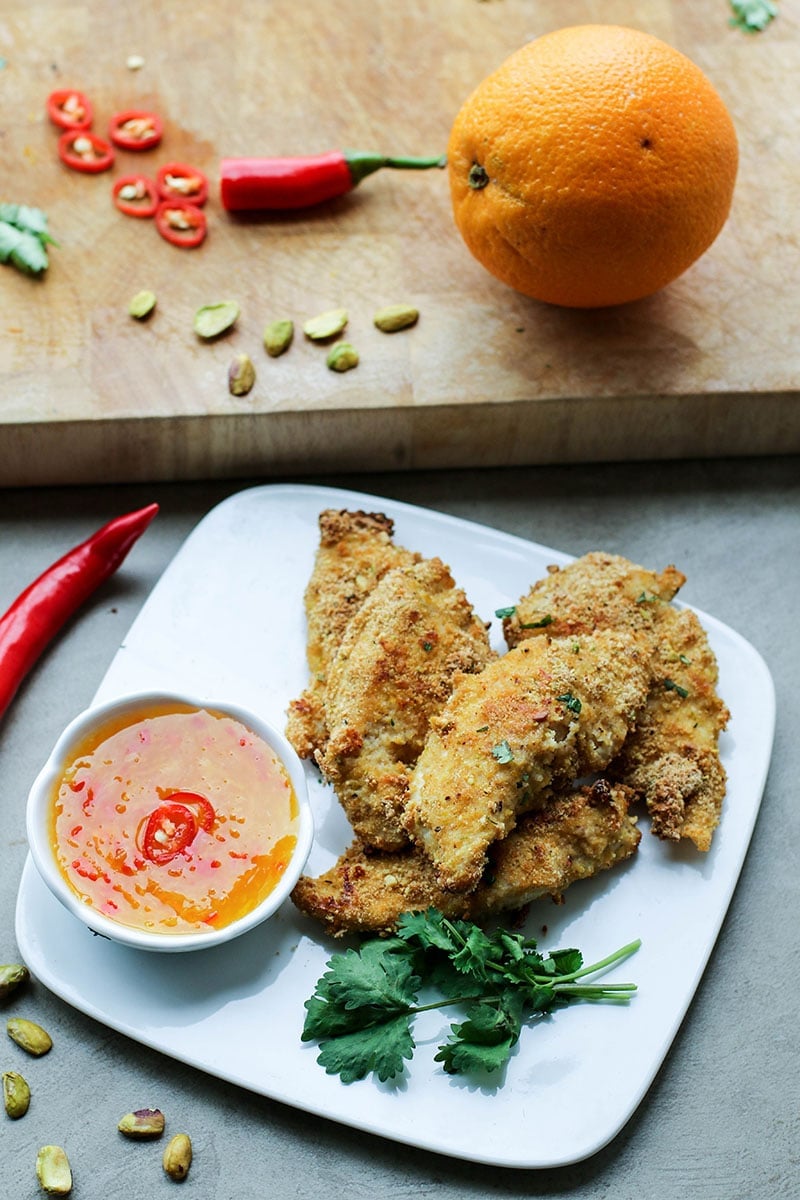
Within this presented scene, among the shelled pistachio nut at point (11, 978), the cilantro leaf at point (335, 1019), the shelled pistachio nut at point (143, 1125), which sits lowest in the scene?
the shelled pistachio nut at point (143, 1125)

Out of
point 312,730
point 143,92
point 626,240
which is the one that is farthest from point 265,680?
point 143,92

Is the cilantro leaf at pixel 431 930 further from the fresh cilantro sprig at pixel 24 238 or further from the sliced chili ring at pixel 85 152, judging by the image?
the sliced chili ring at pixel 85 152

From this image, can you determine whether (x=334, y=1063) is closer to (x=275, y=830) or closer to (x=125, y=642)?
(x=275, y=830)

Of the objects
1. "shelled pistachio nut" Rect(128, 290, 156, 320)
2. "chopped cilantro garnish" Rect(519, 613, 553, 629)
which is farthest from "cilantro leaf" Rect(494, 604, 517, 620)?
"shelled pistachio nut" Rect(128, 290, 156, 320)

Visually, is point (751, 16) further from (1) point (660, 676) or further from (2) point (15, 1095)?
(2) point (15, 1095)

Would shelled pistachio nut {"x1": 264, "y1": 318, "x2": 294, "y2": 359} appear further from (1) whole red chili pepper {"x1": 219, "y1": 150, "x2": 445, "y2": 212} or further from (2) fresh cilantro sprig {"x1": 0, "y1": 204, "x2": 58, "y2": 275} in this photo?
(2) fresh cilantro sprig {"x1": 0, "y1": 204, "x2": 58, "y2": 275}

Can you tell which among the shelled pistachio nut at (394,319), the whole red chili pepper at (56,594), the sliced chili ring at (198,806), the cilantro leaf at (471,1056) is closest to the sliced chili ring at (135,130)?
the shelled pistachio nut at (394,319)
